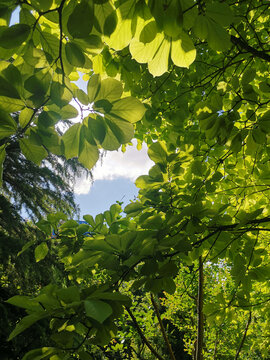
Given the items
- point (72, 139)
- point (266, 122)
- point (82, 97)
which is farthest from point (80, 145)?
point (266, 122)

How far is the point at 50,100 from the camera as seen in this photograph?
67cm

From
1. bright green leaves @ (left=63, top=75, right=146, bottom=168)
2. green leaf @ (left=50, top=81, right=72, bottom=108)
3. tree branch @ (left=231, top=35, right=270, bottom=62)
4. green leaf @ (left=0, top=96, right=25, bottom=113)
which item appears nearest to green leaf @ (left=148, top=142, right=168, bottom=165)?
bright green leaves @ (left=63, top=75, right=146, bottom=168)

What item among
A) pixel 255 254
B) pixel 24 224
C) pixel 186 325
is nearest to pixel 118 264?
pixel 255 254

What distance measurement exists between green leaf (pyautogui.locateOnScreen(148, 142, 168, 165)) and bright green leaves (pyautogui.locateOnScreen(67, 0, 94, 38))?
0.54 meters

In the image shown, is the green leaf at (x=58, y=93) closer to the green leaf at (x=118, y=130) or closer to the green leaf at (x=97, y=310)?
the green leaf at (x=118, y=130)

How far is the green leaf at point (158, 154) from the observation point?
3.32ft

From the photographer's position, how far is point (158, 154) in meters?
1.02

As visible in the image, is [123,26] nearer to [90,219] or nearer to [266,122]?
[266,122]

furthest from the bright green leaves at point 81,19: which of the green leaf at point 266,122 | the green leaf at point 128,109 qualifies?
the green leaf at point 266,122

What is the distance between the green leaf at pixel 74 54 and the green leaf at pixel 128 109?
0.48ft

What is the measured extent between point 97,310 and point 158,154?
0.69 meters

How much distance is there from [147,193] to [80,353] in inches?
25.2

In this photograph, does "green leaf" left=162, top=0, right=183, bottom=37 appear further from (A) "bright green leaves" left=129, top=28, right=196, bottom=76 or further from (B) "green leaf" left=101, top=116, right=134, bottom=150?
(B) "green leaf" left=101, top=116, right=134, bottom=150

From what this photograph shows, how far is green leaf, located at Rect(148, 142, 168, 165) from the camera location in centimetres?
101
